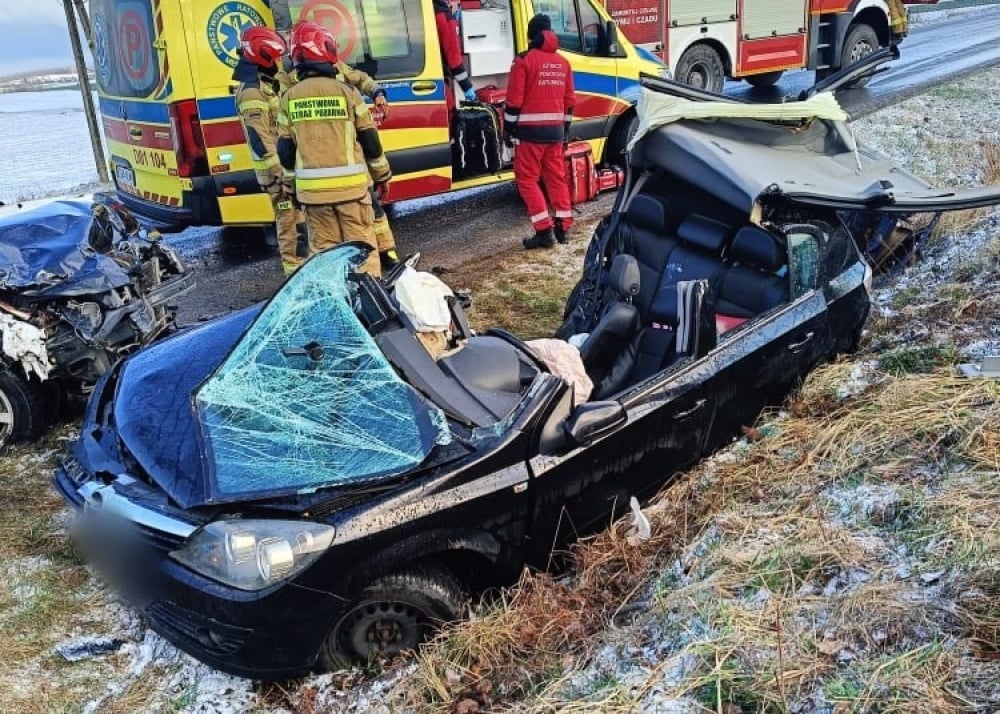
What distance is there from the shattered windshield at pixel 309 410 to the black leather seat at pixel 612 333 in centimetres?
130

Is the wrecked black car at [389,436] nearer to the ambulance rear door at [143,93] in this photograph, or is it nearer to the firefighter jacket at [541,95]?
the firefighter jacket at [541,95]

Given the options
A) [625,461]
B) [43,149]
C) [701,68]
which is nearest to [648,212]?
[625,461]

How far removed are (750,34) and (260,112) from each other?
8115 mm

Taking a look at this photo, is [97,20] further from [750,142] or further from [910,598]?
[910,598]

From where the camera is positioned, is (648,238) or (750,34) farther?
(750,34)

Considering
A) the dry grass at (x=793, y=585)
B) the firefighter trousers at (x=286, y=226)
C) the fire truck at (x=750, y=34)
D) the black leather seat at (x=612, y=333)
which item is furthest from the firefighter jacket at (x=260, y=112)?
the fire truck at (x=750, y=34)

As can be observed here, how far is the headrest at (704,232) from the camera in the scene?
13.8 feet

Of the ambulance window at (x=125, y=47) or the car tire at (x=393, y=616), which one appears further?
the ambulance window at (x=125, y=47)

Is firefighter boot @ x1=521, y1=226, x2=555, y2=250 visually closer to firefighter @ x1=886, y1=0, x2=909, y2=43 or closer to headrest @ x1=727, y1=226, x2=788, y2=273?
headrest @ x1=727, y1=226, x2=788, y2=273

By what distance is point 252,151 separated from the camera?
612cm

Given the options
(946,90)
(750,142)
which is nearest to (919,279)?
(750,142)

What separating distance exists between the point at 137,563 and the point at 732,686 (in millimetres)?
1792

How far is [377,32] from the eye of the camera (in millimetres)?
6762

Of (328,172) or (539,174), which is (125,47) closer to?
(328,172)
